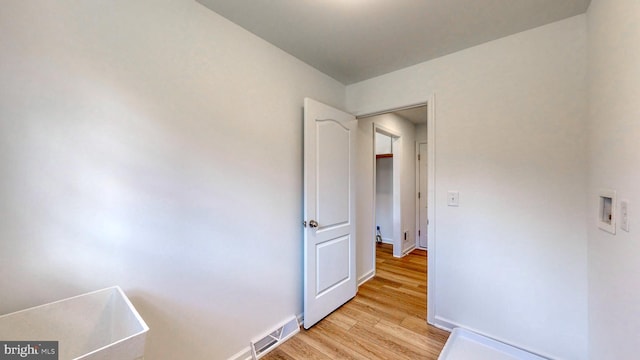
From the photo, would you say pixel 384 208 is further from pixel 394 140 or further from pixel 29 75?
pixel 29 75

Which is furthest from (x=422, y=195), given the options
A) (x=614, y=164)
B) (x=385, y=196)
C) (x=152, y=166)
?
(x=152, y=166)

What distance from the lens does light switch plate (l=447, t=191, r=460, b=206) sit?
1.98 metres

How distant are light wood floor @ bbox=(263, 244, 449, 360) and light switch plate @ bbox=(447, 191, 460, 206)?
108cm

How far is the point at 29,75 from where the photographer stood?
940 millimetres

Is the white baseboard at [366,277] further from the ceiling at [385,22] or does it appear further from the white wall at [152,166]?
the ceiling at [385,22]

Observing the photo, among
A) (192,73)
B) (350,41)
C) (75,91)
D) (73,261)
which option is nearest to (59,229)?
(73,261)

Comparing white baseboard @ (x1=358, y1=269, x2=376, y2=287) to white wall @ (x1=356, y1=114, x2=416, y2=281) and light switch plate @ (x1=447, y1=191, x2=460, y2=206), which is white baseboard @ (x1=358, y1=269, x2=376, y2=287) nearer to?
white wall @ (x1=356, y1=114, x2=416, y2=281)

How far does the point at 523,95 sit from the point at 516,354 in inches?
73.1

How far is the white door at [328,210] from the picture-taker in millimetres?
2045

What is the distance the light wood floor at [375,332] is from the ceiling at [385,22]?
235 cm

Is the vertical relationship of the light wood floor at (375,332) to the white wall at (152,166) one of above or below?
below

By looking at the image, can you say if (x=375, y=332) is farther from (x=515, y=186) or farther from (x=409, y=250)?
(x=409, y=250)

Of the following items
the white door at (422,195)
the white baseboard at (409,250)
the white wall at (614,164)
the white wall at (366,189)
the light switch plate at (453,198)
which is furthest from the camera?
the white door at (422,195)

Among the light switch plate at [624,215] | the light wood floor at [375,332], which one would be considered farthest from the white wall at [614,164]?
the light wood floor at [375,332]
